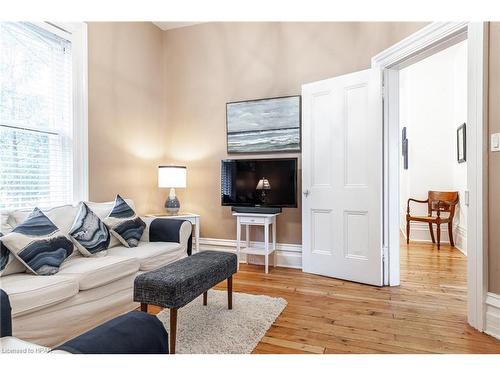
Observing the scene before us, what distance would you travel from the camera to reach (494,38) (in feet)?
6.70

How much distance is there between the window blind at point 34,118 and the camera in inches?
101

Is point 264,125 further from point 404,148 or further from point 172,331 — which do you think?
point 404,148

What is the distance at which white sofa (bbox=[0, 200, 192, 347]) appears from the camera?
173 cm

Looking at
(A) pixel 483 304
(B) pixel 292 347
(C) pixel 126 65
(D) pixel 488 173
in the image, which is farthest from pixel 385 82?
(C) pixel 126 65

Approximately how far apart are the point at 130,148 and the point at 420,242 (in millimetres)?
4815

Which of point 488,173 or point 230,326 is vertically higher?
point 488,173

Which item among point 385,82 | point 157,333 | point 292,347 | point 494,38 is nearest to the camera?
point 157,333

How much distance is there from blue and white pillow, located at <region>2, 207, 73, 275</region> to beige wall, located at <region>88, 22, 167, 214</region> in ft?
3.87

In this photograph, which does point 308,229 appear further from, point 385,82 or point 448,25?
point 448,25

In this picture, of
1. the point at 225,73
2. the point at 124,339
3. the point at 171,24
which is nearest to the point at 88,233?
the point at 124,339

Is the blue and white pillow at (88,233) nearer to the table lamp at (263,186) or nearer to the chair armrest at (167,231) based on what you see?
the chair armrest at (167,231)

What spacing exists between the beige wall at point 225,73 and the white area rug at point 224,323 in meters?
1.34

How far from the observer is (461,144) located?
4.71 meters

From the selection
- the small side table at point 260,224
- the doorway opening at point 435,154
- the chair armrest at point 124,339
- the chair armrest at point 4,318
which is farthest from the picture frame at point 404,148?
the chair armrest at point 4,318
